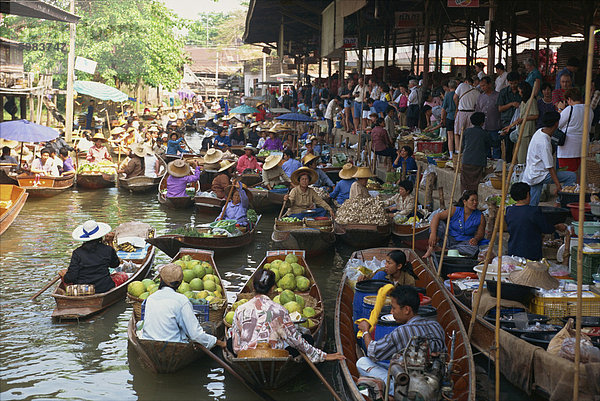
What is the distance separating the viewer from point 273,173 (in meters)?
15.4

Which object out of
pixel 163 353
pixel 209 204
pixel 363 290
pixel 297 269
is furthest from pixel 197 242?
pixel 363 290

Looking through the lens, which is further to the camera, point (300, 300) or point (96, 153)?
point (96, 153)

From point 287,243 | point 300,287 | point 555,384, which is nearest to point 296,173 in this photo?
point 287,243

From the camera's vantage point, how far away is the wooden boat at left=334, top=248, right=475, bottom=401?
17.3 ft

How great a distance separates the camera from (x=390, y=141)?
48.8 ft

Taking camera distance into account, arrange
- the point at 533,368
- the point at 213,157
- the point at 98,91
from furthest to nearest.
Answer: the point at 98,91, the point at 213,157, the point at 533,368

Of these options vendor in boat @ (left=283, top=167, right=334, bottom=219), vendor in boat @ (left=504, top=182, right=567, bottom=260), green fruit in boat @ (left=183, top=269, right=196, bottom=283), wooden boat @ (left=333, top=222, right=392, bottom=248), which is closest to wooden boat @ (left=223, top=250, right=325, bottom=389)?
green fruit in boat @ (left=183, top=269, right=196, bottom=283)

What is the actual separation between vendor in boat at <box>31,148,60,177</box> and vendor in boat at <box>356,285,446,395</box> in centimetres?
1340

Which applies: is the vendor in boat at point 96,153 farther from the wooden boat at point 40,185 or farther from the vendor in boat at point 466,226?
the vendor in boat at point 466,226

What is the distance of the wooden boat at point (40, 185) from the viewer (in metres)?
16.5

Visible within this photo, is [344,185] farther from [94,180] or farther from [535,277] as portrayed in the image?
[94,180]

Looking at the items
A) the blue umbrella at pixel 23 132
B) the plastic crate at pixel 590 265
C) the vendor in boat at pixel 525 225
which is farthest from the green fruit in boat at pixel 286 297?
the blue umbrella at pixel 23 132

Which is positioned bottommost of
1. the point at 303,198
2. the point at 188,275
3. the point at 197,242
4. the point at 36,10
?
the point at 188,275

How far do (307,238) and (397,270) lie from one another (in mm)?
4306
